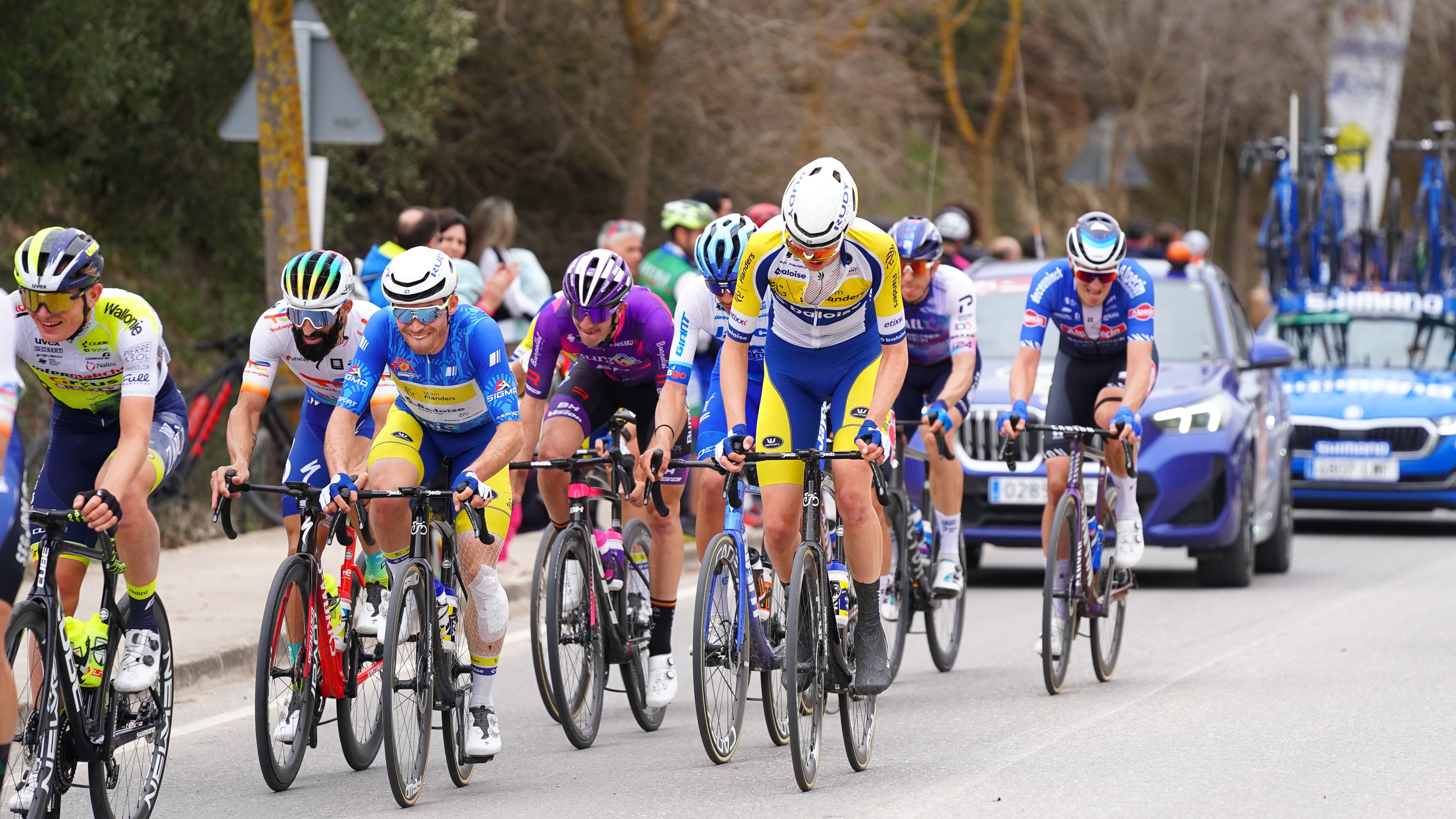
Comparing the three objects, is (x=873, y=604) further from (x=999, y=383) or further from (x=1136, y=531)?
(x=999, y=383)

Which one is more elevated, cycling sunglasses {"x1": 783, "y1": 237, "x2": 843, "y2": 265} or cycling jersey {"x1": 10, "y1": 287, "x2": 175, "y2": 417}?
cycling sunglasses {"x1": 783, "y1": 237, "x2": 843, "y2": 265}

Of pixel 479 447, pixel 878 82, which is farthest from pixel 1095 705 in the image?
pixel 878 82

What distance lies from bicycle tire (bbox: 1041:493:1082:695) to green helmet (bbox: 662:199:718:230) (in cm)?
359

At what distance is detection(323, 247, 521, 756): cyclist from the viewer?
698 centimetres

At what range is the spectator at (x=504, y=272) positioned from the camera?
40.2 ft

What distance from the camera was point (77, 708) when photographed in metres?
6.07

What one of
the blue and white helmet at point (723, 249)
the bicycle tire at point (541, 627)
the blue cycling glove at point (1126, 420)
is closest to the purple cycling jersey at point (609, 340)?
the blue and white helmet at point (723, 249)

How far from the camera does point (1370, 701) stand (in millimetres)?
8359

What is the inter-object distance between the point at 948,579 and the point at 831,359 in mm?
2369

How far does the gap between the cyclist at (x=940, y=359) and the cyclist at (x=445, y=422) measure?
249cm

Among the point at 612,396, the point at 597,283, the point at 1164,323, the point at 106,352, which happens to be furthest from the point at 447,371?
the point at 1164,323

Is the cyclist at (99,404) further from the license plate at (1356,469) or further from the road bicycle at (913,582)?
the license plate at (1356,469)

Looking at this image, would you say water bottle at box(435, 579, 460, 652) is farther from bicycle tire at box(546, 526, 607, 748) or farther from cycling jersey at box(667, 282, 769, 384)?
cycling jersey at box(667, 282, 769, 384)

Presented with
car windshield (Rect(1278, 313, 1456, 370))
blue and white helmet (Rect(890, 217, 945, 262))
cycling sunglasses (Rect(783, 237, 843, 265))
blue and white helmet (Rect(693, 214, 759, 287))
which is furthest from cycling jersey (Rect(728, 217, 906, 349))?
car windshield (Rect(1278, 313, 1456, 370))
